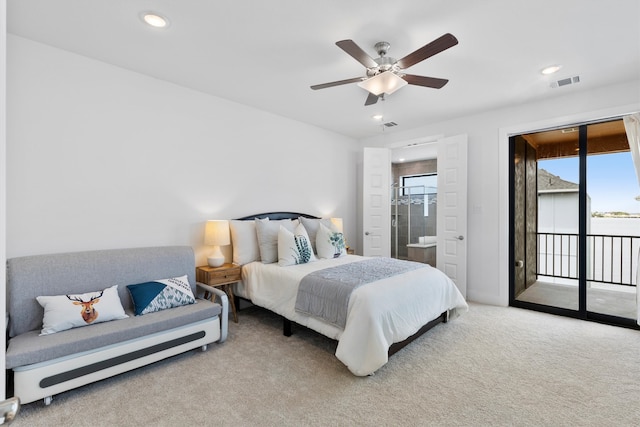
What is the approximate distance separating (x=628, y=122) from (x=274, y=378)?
4362 millimetres

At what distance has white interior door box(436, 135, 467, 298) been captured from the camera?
13.8 feet

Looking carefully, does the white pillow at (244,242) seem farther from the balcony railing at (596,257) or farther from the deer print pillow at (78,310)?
the balcony railing at (596,257)

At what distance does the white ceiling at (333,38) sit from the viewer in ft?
6.81

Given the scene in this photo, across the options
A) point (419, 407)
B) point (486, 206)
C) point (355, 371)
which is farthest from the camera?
point (486, 206)

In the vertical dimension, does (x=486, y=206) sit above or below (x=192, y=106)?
below

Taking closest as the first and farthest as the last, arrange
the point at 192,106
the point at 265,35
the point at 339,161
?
1. the point at 265,35
2. the point at 192,106
3. the point at 339,161

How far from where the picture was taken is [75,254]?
251 cm

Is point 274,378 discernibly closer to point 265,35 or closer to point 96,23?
point 265,35

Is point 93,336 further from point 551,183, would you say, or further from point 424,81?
point 551,183

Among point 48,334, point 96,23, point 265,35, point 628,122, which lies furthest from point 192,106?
point 628,122

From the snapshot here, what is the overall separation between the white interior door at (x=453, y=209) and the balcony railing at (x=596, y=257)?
1.45 metres

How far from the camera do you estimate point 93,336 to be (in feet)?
6.73

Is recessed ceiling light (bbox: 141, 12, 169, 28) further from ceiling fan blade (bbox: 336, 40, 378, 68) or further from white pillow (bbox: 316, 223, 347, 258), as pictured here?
white pillow (bbox: 316, 223, 347, 258)

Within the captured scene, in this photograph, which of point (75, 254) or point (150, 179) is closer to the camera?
point (75, 254)
